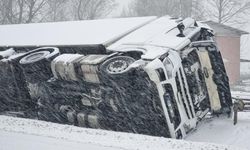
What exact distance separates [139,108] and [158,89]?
449 mm

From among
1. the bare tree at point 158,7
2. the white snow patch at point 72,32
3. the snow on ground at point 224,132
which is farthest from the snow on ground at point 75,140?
the bare tree at point 158,7

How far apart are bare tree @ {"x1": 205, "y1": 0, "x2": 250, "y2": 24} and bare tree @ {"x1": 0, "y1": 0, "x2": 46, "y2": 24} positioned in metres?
20.4

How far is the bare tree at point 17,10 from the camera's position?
29.0m

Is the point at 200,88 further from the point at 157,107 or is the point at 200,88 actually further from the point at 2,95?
the point at 2,95

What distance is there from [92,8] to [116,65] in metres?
38.3

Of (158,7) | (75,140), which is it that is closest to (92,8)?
(158,7)

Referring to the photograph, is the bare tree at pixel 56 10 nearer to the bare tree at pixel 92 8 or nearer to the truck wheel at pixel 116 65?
the bare tree at pixel 92 8

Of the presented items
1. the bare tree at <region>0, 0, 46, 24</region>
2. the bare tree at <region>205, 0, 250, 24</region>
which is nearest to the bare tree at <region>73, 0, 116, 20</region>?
the bare tree at <region>0, 0, 46, 24</region>

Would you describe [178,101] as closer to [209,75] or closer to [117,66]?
[117,66]

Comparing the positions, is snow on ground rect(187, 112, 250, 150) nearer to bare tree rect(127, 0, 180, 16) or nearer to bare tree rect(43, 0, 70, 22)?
bare tree rect(43, 0, 70, 22)

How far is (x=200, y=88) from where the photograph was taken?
6.23 meters

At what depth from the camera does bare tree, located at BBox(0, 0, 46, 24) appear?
29.0 metres

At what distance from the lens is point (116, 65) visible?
586 cm

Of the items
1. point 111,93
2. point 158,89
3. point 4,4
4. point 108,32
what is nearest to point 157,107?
point 158,89
